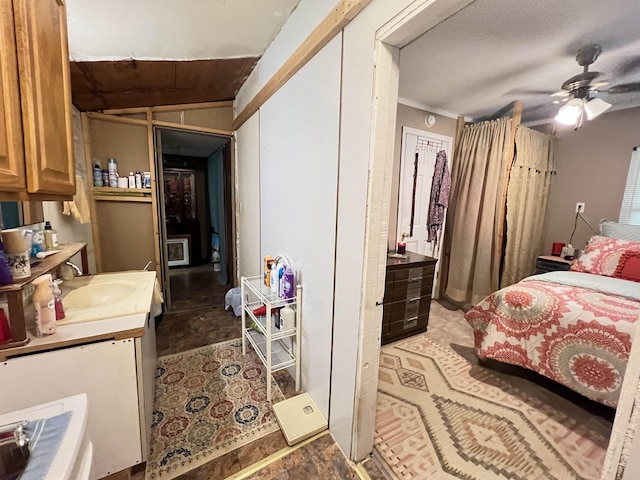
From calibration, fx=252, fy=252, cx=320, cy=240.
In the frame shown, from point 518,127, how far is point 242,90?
3.04 meters

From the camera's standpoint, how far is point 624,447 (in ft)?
1.69

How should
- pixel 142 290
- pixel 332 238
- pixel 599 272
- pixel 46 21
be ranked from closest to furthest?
1. pixel 46 21
2. pixel 332 238
3. pixel 142 290
4. pixel 599 272

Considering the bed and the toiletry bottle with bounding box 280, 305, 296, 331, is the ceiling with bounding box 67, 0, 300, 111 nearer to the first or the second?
the toiletry bottle with bounding box 280, 305, 296, 331

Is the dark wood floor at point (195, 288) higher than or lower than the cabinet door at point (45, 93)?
lower

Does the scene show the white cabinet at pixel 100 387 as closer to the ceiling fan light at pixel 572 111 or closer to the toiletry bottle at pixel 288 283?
the toiletry bottle at pixel 288 283

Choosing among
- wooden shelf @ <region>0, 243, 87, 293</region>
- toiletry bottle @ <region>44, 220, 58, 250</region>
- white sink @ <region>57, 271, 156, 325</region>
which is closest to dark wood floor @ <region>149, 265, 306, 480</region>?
white sink @ <region>57, 271, 156, 325</region>

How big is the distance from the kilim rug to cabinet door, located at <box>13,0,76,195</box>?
2.00 m

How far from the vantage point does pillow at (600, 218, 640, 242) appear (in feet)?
8.02

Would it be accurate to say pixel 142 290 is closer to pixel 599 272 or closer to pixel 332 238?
pixel 332 238

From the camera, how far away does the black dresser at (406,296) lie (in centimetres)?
229

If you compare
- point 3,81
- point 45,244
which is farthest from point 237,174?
point 3,81

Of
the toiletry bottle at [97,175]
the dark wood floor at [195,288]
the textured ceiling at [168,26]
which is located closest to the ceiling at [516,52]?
the textured ceiling at [168,26]

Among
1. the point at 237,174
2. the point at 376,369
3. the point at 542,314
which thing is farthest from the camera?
the point at 237,174

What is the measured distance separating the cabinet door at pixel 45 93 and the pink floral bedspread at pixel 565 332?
272 centimetres
